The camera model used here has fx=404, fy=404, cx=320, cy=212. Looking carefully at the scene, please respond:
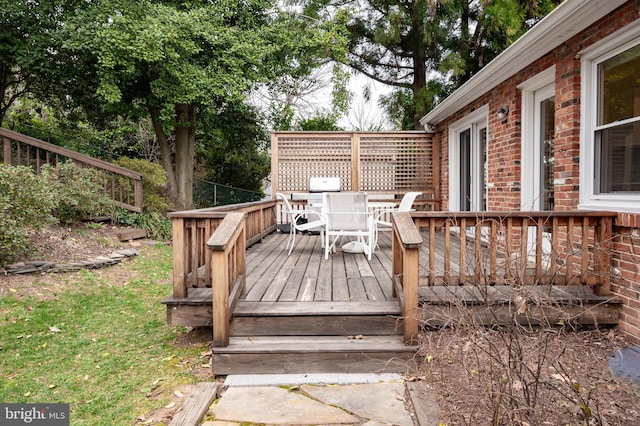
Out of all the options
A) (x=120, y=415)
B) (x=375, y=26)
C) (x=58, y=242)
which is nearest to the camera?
(x=120, y=415)

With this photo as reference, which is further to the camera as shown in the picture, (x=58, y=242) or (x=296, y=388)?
(x=58, y=242)

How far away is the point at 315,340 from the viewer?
9.63 feet

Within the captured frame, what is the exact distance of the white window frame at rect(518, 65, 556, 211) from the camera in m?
4.70

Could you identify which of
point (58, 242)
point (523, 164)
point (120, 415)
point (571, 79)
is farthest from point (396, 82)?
point (120, 415)

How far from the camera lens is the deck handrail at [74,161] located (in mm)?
6777

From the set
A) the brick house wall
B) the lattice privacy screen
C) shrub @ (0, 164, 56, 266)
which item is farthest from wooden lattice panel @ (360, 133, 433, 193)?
shrub @ (0, 164, 56, 266)

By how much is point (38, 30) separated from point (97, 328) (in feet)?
22.8

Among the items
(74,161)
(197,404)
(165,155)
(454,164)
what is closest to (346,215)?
(197,404)

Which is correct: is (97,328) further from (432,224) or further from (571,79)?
(571,79)

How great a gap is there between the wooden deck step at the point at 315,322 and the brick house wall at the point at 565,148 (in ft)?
5.91

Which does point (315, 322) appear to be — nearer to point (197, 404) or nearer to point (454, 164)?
point (197, 404)

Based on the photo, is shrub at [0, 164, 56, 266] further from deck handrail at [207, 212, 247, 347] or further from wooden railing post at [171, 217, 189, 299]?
deck handrail at [207, 212, 247, 347]

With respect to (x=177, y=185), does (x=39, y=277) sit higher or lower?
lower

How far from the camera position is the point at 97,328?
12.7ft
